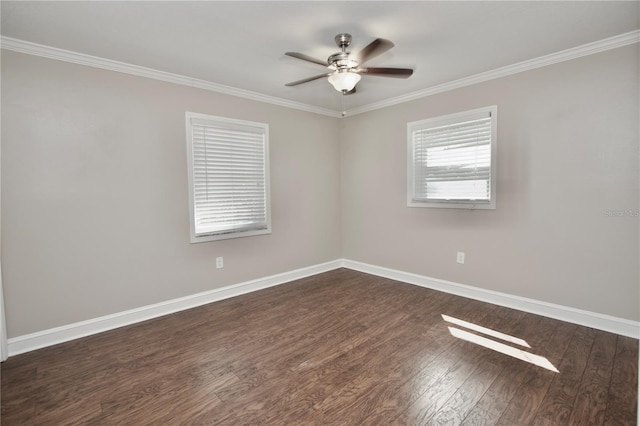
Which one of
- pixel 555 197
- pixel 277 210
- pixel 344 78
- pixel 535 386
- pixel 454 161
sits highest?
pixel 344 78

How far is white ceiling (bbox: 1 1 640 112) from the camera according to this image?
2.07 metres

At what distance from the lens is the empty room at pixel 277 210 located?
203 cm

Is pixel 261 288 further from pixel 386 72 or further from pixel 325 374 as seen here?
pixel 386 72

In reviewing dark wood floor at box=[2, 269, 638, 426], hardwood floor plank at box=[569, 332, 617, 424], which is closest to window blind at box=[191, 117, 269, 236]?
dark wood floor at box=[2, 269, 638, 426]

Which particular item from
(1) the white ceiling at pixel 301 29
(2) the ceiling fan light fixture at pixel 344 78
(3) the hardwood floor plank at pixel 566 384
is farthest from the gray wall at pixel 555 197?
(2) the ceiling fan light fixture at pixel 344 78

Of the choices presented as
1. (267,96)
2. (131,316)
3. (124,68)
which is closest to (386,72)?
(267,96)

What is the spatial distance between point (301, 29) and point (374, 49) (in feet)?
2.09

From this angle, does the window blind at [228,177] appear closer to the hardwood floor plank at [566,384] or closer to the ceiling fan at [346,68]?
the ceiling fan at [346,68]

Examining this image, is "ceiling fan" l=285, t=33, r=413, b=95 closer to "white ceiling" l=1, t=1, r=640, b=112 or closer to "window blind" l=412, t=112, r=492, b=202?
"white ceiling" l=1, t=1, r=640, b=112

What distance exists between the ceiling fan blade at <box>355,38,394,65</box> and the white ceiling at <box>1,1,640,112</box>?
254 millimetres

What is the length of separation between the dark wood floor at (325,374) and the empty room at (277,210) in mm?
19

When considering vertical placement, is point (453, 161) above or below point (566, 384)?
above

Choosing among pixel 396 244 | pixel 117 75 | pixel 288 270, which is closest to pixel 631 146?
pixel 396 244

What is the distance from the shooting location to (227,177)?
3666 mm
